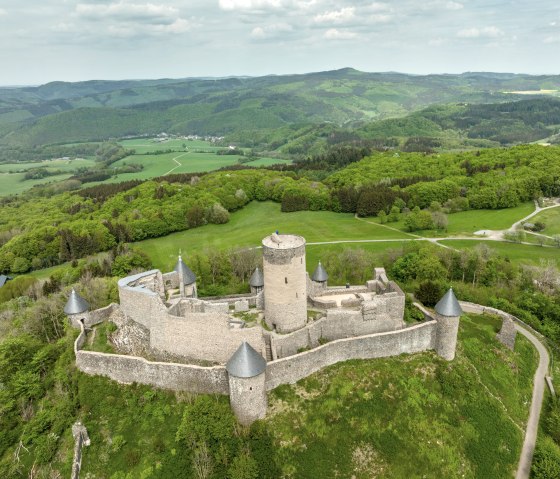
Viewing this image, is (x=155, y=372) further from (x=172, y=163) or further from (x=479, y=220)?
(x=172, y=163)

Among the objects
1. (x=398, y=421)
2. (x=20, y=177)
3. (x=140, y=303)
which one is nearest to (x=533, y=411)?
(x=398, y=421)

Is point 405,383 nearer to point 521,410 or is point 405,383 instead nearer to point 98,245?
point 521,410

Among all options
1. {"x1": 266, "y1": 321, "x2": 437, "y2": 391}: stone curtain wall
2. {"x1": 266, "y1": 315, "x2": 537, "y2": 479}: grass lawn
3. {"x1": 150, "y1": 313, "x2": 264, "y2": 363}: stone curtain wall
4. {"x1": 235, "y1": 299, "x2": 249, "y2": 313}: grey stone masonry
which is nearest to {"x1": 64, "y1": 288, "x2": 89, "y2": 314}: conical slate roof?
{"x1": 150, "y1": 313, "x2": 264, "y2": 363}: stone curtain wall

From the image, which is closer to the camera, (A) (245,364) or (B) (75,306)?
(A) (245,364)

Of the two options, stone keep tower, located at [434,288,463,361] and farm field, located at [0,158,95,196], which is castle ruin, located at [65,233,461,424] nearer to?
stone keep tower, located at [434,288,463,361]

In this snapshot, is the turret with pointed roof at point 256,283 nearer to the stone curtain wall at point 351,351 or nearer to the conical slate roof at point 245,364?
the stone curtain wall at point 351,351

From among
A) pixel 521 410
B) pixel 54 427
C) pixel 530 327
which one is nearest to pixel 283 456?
pixel 54 427
